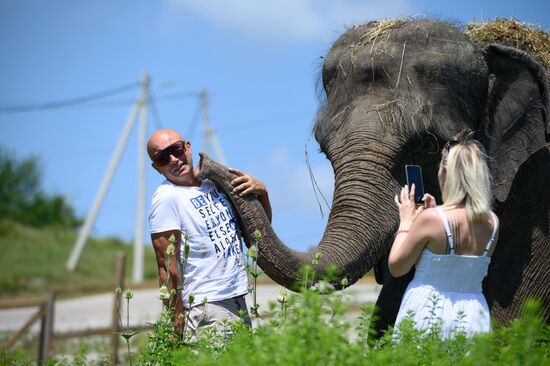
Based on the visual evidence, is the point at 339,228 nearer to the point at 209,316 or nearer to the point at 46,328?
the point at 209,316

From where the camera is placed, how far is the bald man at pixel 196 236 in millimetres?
6977

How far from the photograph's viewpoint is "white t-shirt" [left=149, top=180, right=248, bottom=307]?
277 inches

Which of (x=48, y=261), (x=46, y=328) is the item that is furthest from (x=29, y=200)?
(x=46, y=328)

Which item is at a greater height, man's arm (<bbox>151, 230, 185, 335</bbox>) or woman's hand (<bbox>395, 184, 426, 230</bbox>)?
woman's hand (<bbox>395, 184, 426, 230</bbox>)

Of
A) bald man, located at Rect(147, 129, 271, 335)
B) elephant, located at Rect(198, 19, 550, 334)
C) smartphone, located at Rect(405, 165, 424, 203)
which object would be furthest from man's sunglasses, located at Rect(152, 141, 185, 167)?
smartphone, located at Rect(405, 165, 424, 203)

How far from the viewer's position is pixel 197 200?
7.16 m

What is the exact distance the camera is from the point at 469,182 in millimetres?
5812

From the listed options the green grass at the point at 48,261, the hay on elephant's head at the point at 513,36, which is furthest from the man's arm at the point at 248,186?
the green grass at the point at 48,261

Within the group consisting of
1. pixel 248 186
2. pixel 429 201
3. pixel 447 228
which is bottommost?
pixel 447 228

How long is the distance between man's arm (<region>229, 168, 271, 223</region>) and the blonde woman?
155 cm

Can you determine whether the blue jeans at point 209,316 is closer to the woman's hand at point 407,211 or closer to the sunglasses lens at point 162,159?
the sunglasses lens at point 162,159

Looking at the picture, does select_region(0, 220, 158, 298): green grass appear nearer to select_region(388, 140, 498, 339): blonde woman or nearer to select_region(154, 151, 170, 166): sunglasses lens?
select_region(154, 151, 170, 166): sunglasses lens

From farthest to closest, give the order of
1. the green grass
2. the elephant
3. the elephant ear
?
1. the green grass
2. the elephant ear
3. the elephant

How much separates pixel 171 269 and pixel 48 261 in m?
38.9
